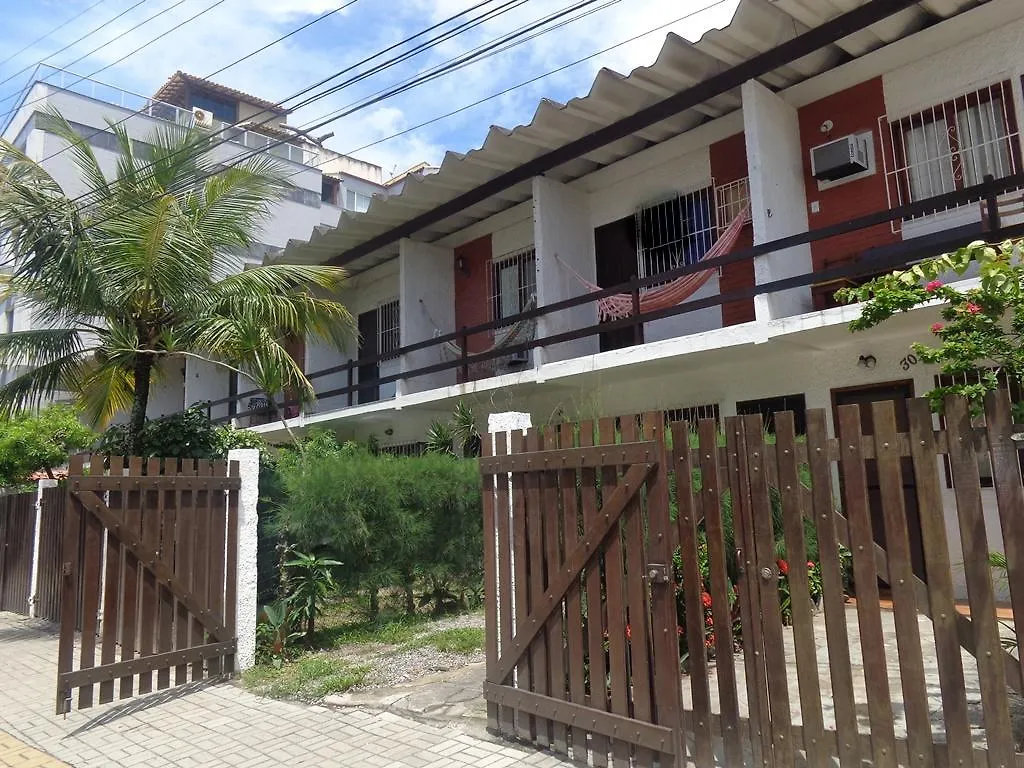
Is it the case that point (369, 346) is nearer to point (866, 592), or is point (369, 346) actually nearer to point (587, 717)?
point (587, 717)

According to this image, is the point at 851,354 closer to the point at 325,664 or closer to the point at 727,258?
the point at 727,258

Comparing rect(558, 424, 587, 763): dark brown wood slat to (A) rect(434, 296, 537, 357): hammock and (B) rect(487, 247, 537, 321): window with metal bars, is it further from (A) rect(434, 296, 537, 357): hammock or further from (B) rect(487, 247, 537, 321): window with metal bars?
(B) rect(487, 247, 537, 321): window with metal bars

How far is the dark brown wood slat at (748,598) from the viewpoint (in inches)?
136

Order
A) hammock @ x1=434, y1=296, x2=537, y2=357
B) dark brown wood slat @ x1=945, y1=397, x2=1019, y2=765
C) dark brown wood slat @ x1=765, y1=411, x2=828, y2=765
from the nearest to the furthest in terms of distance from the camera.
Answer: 1. dark brown wood slat @ x1=945, y1=397, x2=1019, y2=765
2. dark brown wood slat @ x1=765, y1=411, x2=828, y2=765
3. hammock @ x1=434, y1=296, x2=537, y2=357

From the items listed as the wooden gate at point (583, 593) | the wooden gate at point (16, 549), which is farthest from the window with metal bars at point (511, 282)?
the wooden gate at point (583, 593)

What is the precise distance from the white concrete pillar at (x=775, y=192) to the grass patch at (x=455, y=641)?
444 cm

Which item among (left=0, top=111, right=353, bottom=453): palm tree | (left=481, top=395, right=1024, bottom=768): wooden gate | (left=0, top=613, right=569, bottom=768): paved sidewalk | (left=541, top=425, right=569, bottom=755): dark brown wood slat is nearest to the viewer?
(left=481, top=395, right=1024, bottom=768): wooden gate

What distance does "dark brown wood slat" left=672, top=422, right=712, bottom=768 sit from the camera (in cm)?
364

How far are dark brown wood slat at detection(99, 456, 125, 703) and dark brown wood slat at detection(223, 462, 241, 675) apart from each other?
89 cm

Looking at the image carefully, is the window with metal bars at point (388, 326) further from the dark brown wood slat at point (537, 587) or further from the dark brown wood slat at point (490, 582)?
the dark brown wood slat at point (537, 587)

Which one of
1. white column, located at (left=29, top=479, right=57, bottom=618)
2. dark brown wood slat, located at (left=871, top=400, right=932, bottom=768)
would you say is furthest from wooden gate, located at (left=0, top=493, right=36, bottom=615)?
dark brown wood slat, located at (left=871, top=400, right=932, bottom=768)

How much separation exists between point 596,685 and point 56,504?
8274 mm

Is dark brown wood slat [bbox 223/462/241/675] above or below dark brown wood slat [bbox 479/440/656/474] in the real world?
below

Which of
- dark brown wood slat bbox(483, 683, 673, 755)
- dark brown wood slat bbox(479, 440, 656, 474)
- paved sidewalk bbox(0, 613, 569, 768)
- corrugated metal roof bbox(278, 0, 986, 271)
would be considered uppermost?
corrugated metal roof bbox(278, 0, 986, 271)
